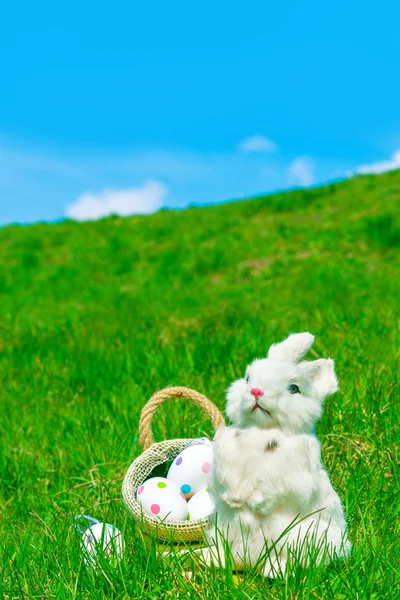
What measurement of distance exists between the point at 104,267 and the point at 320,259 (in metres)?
4.25

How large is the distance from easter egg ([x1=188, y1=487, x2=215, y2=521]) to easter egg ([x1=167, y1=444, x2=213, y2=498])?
0.09 meters

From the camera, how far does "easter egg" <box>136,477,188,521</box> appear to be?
257cm

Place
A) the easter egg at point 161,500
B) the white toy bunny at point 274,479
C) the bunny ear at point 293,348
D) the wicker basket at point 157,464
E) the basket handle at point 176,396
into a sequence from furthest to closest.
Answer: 1. the basket handle at point 176,396
2. the easter egg at point 161,500
3. the wicker basket at point 157,464
4. the bunny ear at point 293,348
5. the white toy bunny at point 274,479

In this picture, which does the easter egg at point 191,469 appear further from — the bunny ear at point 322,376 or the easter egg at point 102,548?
the bunny ear at point 322,376

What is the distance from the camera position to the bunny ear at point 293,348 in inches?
83.0

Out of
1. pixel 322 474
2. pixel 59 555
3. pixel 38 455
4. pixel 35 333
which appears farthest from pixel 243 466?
pixel 35 333

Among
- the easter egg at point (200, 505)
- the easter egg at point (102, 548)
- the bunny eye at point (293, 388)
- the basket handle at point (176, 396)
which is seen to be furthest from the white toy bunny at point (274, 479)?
the basket handle at point (176, 396)

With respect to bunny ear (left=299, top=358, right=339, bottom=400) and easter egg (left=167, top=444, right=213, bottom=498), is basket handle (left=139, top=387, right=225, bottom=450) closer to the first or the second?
easter egg (left=167, top=444, right=213, bottom=498)

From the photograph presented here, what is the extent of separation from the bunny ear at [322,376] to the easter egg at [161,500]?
2.82 ft

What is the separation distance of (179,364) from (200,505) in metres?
1.81

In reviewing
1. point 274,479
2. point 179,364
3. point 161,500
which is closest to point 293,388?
point 274,479

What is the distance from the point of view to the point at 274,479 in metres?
1.93

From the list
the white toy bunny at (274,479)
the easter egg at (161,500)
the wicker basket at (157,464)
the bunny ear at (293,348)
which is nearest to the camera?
the white toy bunny at (274,479)

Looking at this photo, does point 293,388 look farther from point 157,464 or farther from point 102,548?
point 157,464
